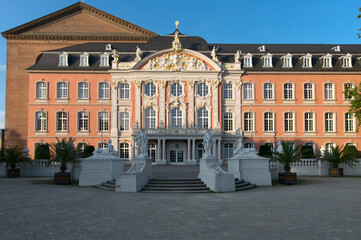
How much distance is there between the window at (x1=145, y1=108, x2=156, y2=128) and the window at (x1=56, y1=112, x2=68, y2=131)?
9024 mm

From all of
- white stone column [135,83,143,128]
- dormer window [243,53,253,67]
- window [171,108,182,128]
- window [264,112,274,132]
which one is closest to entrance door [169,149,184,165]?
window [171,108,182,128]

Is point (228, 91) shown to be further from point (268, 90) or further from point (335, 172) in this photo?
point (335, 172)

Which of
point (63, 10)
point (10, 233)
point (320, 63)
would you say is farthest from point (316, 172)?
point (63, 10)

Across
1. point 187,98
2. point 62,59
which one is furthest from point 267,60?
point 62,59

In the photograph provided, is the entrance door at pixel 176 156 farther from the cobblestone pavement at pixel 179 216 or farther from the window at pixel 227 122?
the cobblestone pavement at pixel 179 216

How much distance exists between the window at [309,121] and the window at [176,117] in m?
14.3

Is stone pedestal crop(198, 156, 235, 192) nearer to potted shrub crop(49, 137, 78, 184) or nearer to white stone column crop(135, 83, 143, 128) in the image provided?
potted shrub crop(49, 137, 78, 184)

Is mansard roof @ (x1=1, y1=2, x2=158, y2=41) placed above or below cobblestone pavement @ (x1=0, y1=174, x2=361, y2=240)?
above

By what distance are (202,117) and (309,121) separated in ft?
39.9

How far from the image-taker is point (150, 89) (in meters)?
38.0

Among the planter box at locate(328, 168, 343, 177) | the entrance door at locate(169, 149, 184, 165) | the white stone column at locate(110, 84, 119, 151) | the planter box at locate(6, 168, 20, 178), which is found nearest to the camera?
the planter box at locate(6, 168, 20, 178)

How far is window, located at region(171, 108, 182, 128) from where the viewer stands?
124ft

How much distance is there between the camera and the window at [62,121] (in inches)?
1502

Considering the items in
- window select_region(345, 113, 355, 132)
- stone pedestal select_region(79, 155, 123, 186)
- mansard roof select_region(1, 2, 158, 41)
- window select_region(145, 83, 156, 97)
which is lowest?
stone pedestal select_region(79, 155, 123, 186)
